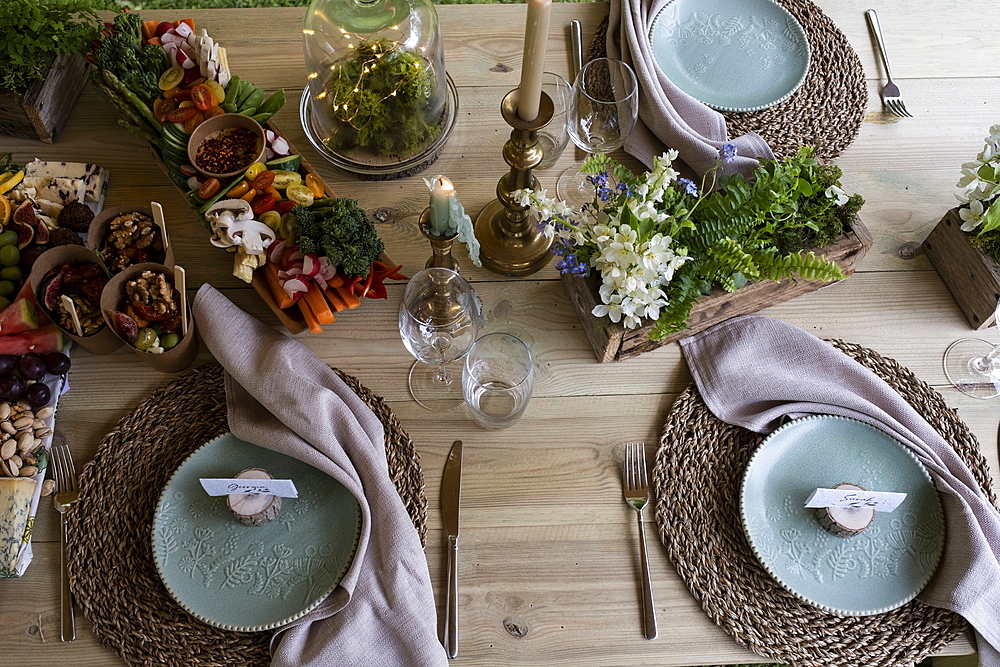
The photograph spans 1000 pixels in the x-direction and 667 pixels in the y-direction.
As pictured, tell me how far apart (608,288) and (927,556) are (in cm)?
65

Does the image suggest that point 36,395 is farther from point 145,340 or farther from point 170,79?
point 170,79

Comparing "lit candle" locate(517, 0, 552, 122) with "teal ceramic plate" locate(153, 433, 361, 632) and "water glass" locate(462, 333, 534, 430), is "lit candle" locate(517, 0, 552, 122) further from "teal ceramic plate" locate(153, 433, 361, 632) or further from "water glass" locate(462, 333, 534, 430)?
"teal ceramic plate" locate(153, 433, 361, 632)

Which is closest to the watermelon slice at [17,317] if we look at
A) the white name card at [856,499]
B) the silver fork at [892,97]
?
the white name card at [856,499]

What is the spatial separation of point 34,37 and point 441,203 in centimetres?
93

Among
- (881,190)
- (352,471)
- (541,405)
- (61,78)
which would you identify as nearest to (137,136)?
(61,78)

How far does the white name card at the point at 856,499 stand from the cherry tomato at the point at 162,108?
1.32 meters

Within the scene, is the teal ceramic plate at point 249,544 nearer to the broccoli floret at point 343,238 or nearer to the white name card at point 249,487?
the white name card at point 249,487

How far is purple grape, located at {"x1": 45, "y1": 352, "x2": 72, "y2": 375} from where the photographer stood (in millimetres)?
1273

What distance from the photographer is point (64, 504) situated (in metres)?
1.19

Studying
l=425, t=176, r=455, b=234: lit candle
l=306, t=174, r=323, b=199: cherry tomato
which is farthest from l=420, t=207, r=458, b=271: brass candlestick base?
l=306, t=174, r=323, b=199: cherry tomato

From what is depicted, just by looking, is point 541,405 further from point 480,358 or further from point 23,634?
point 23,634

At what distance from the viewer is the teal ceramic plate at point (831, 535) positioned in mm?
1147

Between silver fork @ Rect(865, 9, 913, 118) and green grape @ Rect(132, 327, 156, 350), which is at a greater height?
silver fork @ Rect(865, 9, 913, 118)

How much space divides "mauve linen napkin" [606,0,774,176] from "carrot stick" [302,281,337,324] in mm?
686
